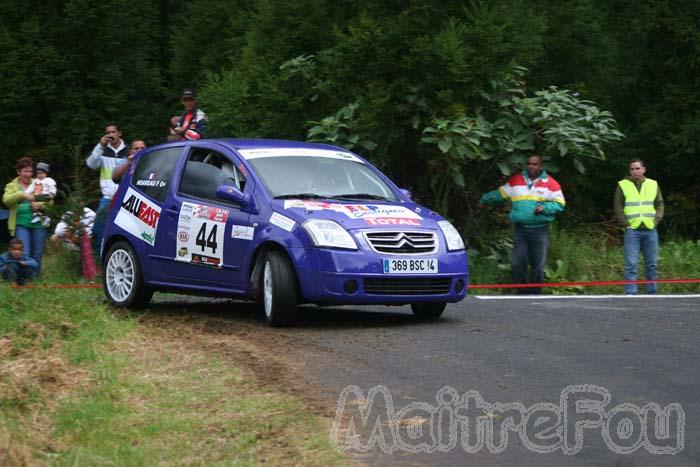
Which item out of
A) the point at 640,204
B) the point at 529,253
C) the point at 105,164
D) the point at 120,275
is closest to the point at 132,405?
the point at 120,275

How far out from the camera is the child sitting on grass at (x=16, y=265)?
1594cm

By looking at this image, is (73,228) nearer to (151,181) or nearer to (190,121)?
(190,121)

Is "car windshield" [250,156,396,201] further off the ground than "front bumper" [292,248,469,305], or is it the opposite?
"car windshield" [250,156,396,201]

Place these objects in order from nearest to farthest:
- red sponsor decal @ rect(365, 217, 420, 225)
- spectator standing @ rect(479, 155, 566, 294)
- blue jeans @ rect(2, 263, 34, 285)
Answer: red sponsor decal @ rect(365, 217, 420, 225) < blue jeans @ rect(2, 263, 34, 285) < spectator standing @ rect(479, 155, 566, 294)

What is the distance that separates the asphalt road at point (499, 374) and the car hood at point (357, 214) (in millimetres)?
935

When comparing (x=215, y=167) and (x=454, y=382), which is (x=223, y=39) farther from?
(x=454, y=382)

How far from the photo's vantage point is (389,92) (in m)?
18.5

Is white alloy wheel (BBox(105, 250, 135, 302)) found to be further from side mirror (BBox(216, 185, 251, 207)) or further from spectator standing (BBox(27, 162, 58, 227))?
spectator standing (BBox(27, 162, 58, 227))

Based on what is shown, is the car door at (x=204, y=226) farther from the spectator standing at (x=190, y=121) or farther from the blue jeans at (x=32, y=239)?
the blue jeans at (x=32, y=239)

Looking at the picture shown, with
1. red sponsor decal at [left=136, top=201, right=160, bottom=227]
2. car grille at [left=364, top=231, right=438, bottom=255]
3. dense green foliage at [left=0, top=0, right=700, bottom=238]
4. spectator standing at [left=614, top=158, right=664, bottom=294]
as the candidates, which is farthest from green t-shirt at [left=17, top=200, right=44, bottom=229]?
spectator standing at [left=614, top=158, right=664, bottom=294]

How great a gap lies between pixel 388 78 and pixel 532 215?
140 inches

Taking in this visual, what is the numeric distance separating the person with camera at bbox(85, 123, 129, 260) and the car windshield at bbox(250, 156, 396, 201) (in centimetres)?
547

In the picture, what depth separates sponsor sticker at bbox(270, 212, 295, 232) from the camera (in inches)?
446

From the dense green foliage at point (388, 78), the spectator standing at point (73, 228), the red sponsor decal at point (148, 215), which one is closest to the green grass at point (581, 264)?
the dense green foliage at point (388, 78)
